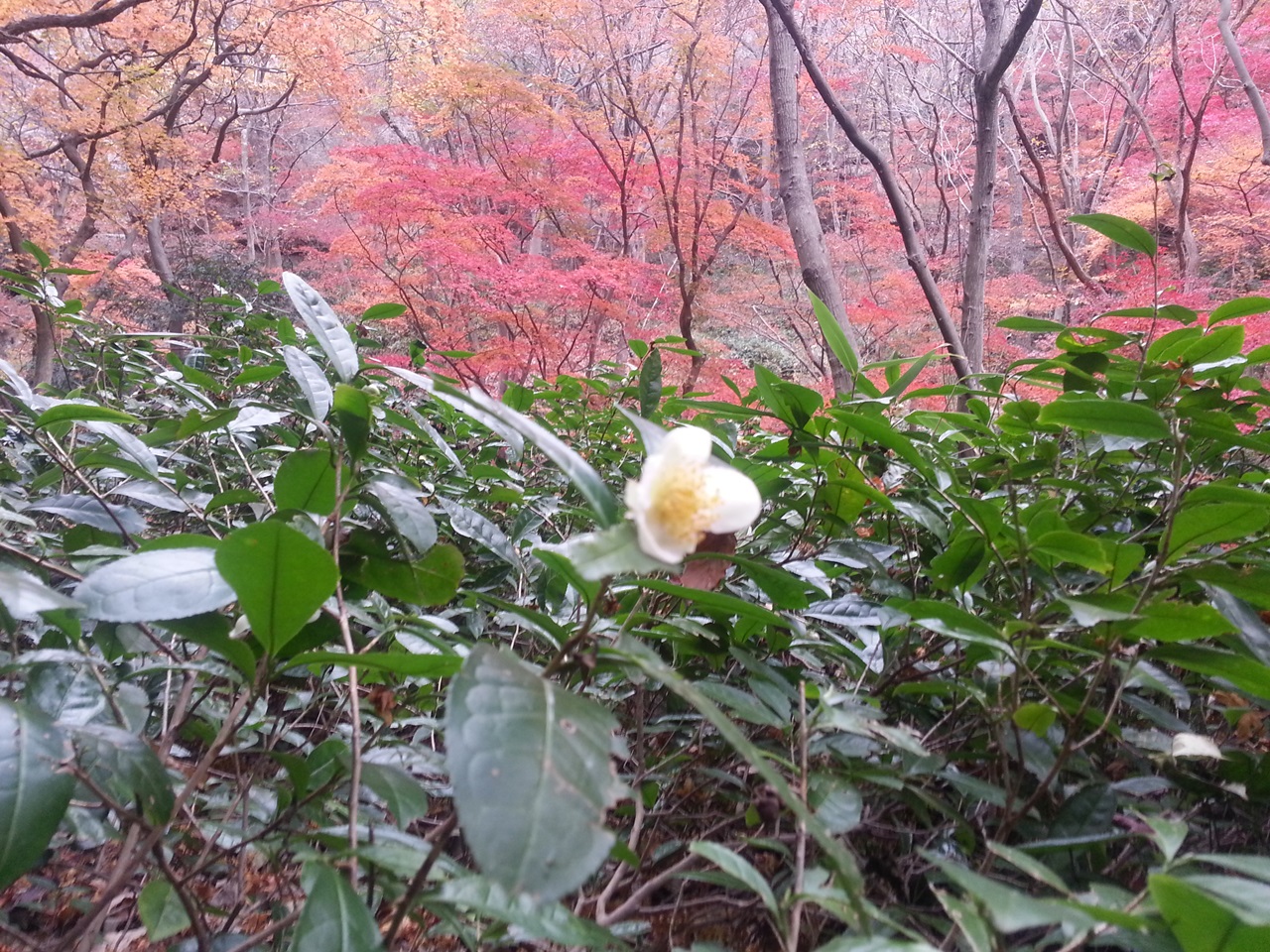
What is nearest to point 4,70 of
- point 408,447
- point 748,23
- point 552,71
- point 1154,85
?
point 552,71

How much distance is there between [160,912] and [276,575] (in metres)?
0.32

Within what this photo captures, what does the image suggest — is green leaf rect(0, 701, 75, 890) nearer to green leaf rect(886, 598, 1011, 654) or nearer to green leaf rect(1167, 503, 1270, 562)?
green leaf rect(886, 598, 1011, 654)

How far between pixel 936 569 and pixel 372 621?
53cm

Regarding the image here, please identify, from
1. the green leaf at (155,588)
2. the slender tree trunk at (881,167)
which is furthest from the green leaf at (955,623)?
the slender tree trunk at (881,167)

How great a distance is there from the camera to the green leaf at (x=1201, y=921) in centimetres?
31

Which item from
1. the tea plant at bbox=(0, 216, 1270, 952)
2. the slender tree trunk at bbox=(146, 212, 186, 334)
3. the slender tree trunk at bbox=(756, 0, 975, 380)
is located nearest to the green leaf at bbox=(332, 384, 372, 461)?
the tea plant at bbox=(0, 216, 1270, 952)

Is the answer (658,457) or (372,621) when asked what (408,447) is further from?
(658,457)

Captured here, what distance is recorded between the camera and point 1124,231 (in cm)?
81

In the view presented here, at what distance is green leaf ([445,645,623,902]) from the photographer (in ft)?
0.85

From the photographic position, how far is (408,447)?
1.34 metres

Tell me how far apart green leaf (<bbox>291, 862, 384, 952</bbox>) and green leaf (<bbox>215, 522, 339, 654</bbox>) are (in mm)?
130

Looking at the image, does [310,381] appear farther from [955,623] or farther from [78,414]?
[955,623]

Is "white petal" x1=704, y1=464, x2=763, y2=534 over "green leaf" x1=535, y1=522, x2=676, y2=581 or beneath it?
beneath

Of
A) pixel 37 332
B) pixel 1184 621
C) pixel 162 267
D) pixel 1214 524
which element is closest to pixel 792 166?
pixel 1214 524
